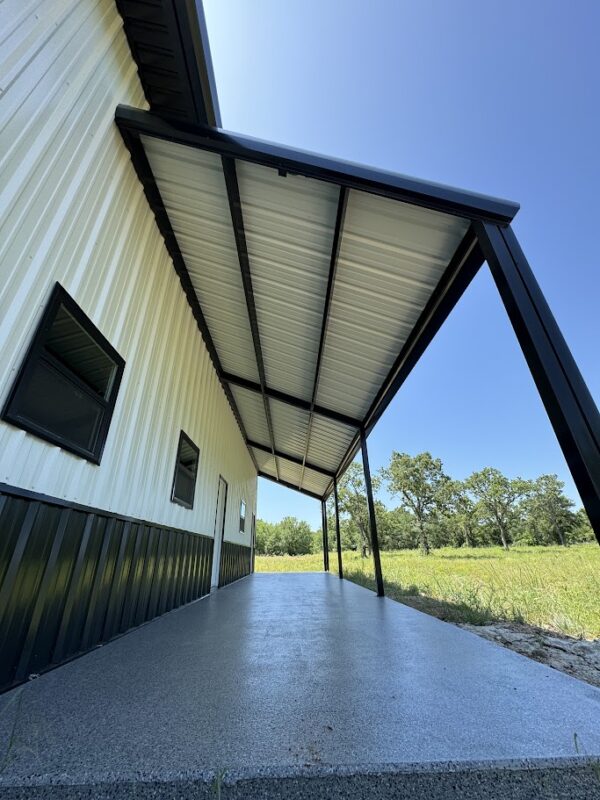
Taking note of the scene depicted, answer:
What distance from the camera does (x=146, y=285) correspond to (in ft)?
10.5

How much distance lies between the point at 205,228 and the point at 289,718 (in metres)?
3.86

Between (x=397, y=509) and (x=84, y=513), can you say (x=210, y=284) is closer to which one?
(x=84, y=513)

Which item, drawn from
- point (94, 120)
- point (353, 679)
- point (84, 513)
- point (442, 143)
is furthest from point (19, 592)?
point (442, 143)

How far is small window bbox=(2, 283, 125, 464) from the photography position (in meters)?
1.76

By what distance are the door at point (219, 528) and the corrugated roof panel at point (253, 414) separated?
1.70m

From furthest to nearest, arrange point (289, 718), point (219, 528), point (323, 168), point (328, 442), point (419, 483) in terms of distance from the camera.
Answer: point (419, 483) < point (328, 442) < point (219, 528) < point (323, 168) < point (289, 718)

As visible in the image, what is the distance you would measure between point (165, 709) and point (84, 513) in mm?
1414

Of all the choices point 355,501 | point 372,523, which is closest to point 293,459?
point 372,523

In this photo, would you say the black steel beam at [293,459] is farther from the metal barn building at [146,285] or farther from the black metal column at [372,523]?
the metal barn building at [146,285]

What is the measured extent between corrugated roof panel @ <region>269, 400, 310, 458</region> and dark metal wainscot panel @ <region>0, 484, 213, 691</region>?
3.99m

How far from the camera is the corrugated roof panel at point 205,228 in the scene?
9.41 feet

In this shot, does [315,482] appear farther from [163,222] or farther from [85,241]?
[85,241]

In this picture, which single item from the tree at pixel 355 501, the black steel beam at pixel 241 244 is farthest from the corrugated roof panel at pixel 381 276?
the tree at pixel 355 501

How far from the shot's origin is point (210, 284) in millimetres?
4230
